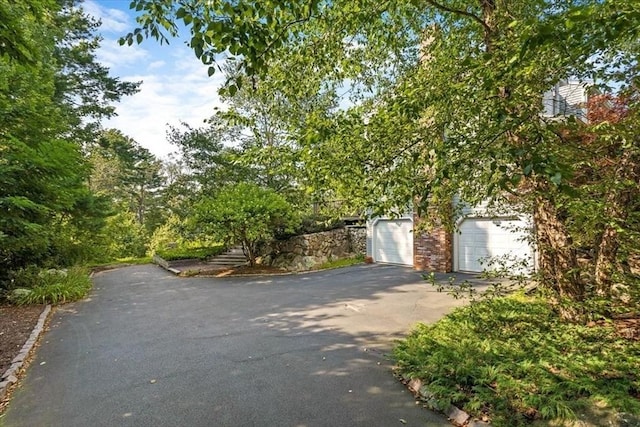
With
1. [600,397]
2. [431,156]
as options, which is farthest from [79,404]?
[600,397]

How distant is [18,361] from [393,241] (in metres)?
10.7

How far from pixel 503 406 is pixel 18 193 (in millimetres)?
9562

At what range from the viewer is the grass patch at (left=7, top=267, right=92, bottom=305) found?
7742 millimetres

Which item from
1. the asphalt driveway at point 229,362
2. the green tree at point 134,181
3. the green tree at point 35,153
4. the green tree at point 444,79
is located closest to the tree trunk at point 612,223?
the green tree at point 444,79

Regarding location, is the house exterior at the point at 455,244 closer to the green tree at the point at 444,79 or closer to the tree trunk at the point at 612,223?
the tree trunk at the point at 612,223

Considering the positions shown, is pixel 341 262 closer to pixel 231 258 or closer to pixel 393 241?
pixel 393 241

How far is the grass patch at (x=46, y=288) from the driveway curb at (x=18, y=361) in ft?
5.61

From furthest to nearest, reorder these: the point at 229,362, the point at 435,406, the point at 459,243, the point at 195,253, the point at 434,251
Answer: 1. the point at 195,253
2. the point at 434,251
3. the point at 459,243
4. the point at 229,362
5. the point at 435,406

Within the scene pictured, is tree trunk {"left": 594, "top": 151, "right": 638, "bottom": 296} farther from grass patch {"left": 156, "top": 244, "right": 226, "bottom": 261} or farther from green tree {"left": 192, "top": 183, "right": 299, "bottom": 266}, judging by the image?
grass patch {"left": 156, "top": 244, "right": 226, "bottom": 261}

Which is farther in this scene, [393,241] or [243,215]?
[393,241]

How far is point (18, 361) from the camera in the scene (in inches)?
179

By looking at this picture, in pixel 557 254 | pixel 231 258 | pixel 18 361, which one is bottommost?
pixel 18 361

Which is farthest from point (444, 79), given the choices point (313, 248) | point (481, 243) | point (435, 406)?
point (313, 248)

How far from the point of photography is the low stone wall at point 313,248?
526 inches
